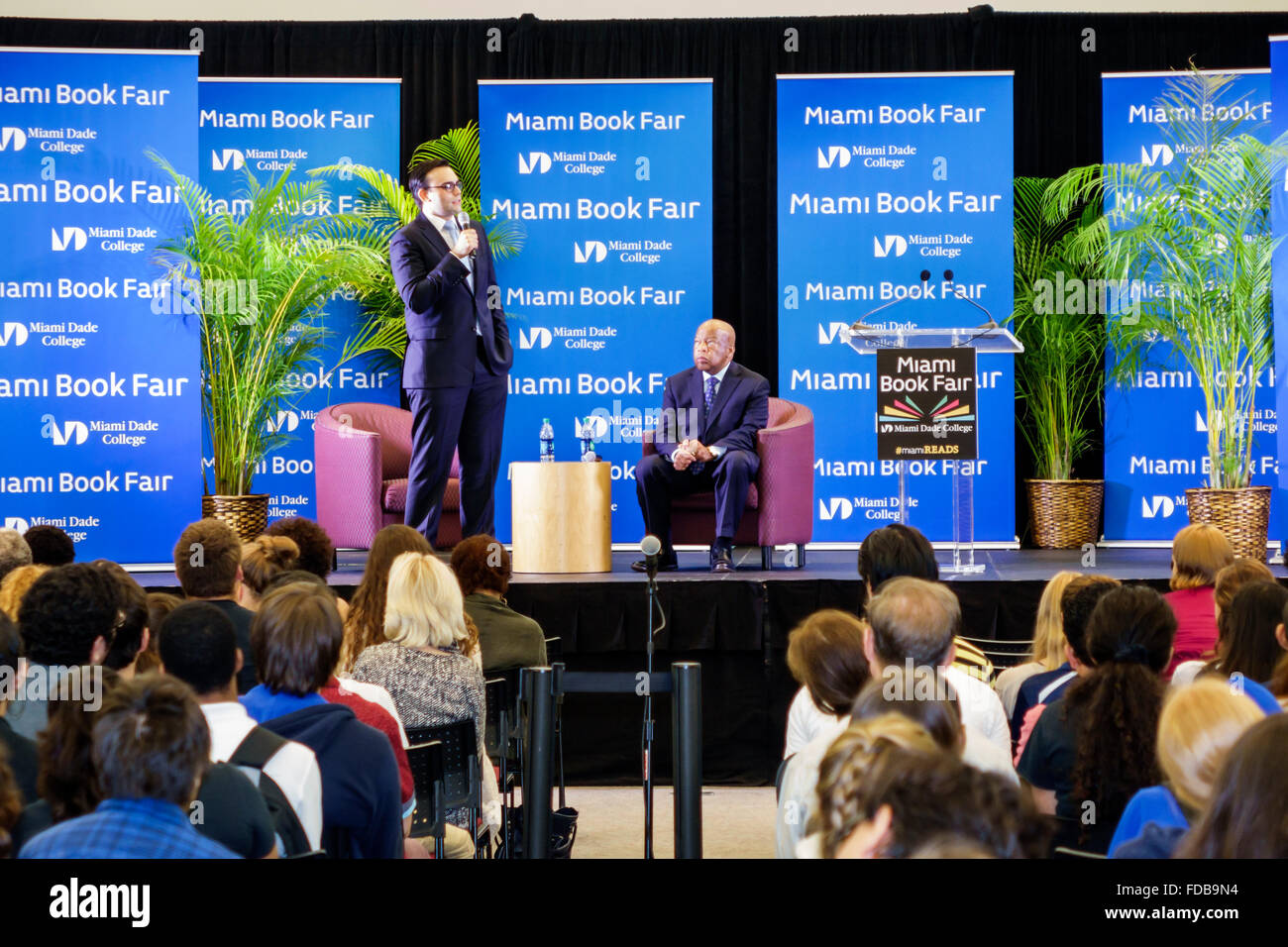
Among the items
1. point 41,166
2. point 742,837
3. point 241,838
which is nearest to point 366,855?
point 241,838

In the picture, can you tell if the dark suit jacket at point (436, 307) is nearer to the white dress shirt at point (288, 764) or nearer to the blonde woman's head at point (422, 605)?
the blonde woman's head at point (422, 605)

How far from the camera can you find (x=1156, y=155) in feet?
26.6

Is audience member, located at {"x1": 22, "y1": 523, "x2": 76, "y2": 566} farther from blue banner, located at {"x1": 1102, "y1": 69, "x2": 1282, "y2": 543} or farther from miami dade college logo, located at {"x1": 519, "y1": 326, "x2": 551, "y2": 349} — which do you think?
blue banner, located at {"x1": 1102, "y1": 69, "x2": 1282, "y2": 543}

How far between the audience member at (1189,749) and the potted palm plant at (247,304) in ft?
17.5

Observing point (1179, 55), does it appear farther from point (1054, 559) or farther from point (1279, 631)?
point (1279, 631)

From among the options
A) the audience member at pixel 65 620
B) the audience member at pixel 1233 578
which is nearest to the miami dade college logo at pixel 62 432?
the audience member at pixel 65 620

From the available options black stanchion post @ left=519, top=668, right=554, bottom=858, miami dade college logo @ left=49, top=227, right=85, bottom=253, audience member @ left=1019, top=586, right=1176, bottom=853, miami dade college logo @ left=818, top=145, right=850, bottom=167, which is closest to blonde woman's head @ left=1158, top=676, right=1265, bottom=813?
audience member @ left=1019, top=586, right=1176, bottom=853

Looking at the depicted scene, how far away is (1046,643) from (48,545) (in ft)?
10.2

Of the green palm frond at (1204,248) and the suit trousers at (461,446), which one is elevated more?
the green palm frond at (1204,248)

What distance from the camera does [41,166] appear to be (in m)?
6.07

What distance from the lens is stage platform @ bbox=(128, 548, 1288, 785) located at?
18.7 ft

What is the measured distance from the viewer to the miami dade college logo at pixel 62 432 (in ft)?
19.8
